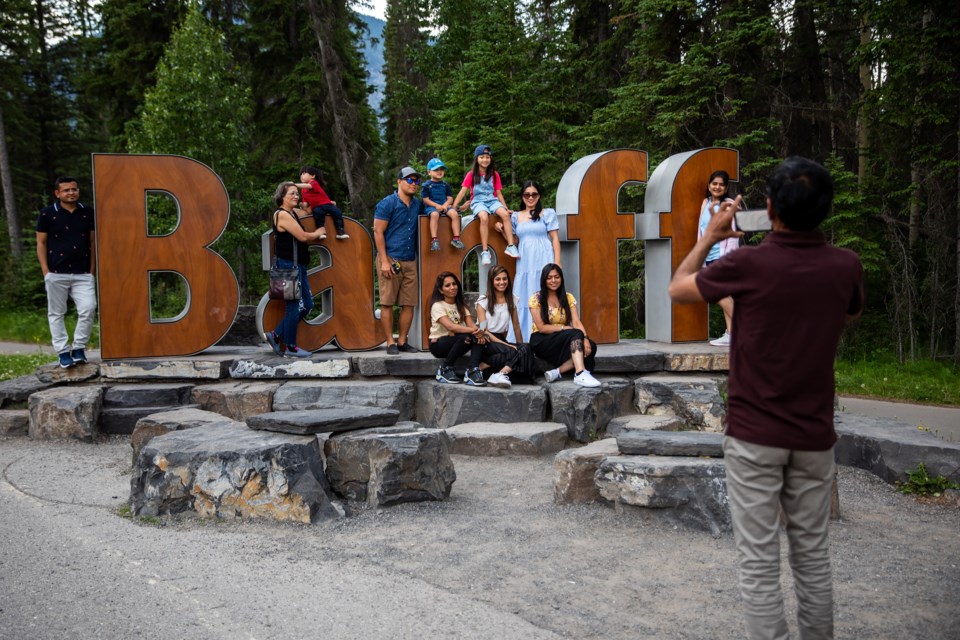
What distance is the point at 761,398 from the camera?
2.87 meters

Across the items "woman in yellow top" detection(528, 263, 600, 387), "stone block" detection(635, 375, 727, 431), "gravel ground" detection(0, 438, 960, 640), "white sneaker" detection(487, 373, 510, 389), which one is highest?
"woman in yellow top" detection(528, 263, 600, 387)

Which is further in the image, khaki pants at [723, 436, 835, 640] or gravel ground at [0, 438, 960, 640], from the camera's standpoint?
gravel ground at [0, 438, 960, 640]

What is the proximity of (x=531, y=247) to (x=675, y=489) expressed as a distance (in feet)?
14.5

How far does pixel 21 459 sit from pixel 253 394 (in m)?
2.07

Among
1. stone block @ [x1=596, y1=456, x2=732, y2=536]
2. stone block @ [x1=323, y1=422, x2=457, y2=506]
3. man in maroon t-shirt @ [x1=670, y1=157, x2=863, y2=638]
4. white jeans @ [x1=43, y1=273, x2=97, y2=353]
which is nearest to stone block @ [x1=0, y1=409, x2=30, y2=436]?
white jeans @ [x1=43, y1=273, x2=97, y2=353]

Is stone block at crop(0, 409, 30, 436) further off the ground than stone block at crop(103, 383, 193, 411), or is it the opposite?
stone block at crop(103, 383, 193, 411)

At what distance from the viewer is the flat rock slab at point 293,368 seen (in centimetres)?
848

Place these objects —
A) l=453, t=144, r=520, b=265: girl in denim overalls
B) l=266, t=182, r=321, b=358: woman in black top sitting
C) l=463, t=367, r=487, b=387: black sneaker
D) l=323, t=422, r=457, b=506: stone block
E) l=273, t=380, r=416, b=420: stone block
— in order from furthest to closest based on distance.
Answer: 1. l=453, t=144, r=520, b=265: girl in denim overalls
2. l=266, t=182, r=321, b=358: woman in black top sitting
3. l=273, t=380, r=416, b=420: stone block
4. l=463, t=367, r=487, b=387: black sneaker
5. l=323, t=422, r=457, b=506: stone block

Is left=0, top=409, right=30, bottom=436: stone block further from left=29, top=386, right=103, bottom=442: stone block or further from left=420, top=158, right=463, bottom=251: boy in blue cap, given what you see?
left=420, top=158, right=463, bottom=251: boy in blue cap

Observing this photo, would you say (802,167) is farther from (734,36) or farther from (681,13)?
(681,13)

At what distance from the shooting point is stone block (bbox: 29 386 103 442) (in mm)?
8023

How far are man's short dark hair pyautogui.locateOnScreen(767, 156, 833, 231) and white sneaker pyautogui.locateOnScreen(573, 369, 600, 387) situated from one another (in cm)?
498

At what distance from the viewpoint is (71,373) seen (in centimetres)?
851

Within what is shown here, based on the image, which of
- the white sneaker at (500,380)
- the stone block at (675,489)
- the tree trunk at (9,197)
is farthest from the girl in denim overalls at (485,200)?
the tree trunk at (9,197)
